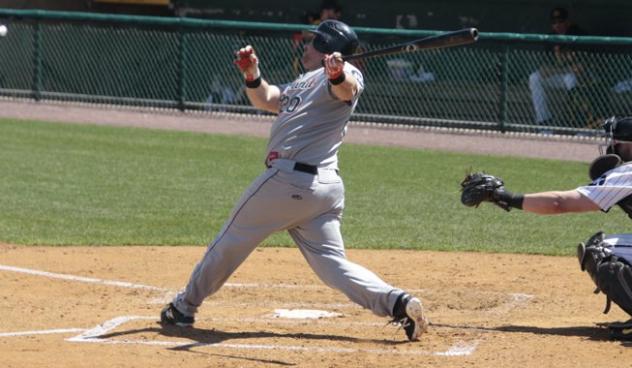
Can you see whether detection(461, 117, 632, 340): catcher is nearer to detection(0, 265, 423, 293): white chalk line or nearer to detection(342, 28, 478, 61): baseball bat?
detection(342, 28, 478, 61): baseball bat

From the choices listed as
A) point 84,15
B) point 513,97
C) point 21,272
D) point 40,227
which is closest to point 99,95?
point 84,15

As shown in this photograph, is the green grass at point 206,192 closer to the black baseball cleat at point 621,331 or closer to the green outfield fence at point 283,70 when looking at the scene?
the green outfield fence at point 283,70

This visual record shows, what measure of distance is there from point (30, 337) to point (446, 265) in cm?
350

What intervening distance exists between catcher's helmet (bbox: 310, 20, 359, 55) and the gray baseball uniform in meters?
0.12

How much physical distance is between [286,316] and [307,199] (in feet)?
3.45

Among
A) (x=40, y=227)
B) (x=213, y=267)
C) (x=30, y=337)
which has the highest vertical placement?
(x=40, y=227)

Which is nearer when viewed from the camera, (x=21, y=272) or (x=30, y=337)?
(x=30, y=337)

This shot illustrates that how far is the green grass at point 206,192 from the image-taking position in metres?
9.73

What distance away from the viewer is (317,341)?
243 inches

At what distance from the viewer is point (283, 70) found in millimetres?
17578

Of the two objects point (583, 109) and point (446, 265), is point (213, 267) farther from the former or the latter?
point (583, 109)

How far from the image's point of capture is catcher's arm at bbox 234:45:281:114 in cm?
642

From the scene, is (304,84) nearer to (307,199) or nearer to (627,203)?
(307,199)

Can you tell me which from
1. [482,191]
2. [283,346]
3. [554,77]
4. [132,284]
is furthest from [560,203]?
[554,77]
